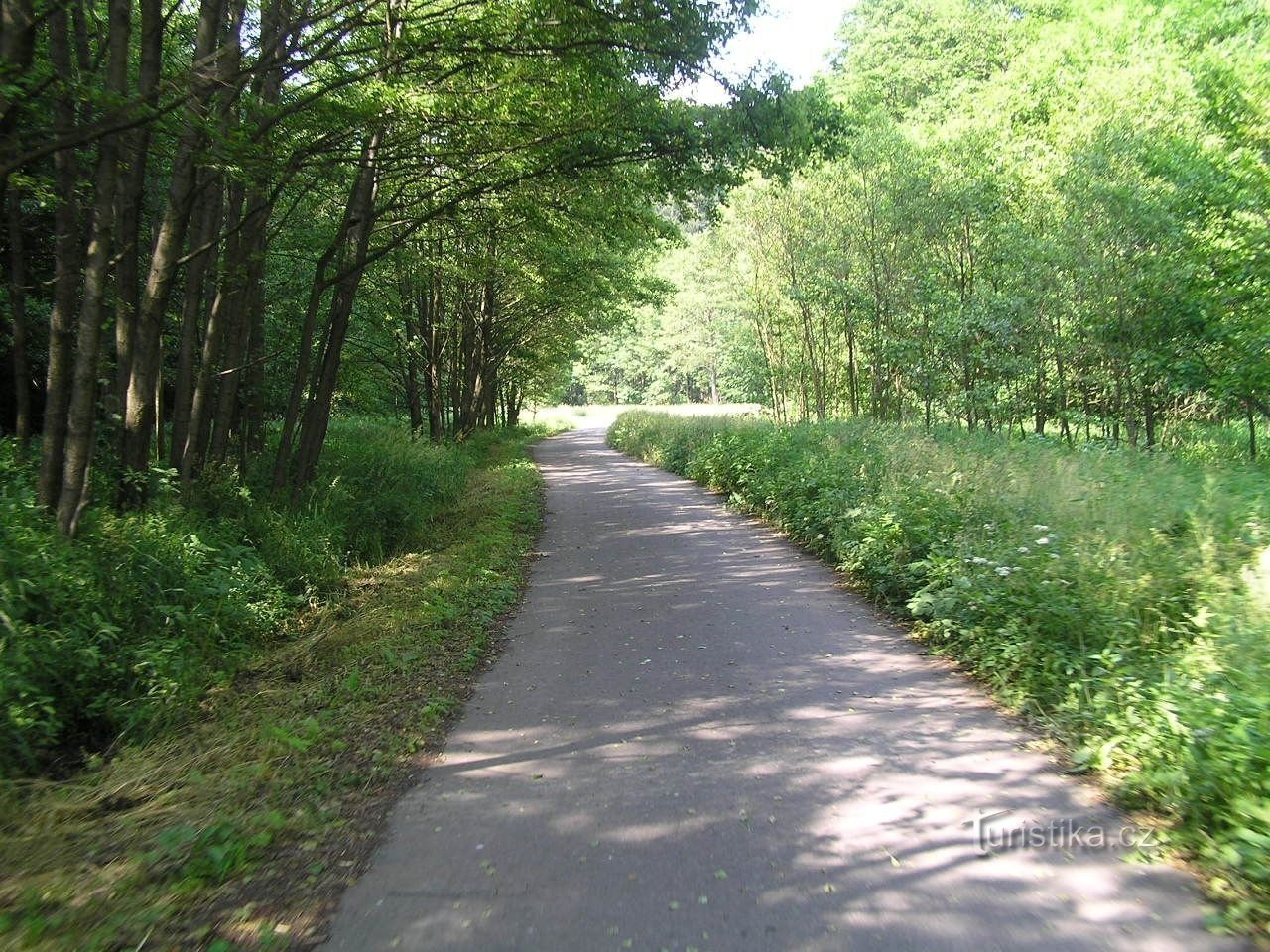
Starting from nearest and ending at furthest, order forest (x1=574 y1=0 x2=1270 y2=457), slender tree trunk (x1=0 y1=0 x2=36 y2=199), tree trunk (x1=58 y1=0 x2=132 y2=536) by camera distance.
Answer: slender tree trunk (x1=0 y1=0 x2=36 y2=199)
tree trunk (x1=58 y1=0 x2=132 y2=536)
forest (x1=574 y1=0 x2=1270 y2=457)

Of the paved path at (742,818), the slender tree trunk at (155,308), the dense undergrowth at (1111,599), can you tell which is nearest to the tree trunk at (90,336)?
the slender tree trunk at (155,308)

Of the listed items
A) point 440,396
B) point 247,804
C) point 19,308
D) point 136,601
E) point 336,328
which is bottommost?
point 247,804

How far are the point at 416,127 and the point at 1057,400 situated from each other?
15.1 meters

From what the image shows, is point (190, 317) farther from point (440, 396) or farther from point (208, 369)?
point (440, 396)

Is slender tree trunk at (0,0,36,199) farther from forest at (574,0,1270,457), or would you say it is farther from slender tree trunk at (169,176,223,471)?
forest at (574,0,1270,457)

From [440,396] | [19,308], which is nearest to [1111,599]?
[19,308]

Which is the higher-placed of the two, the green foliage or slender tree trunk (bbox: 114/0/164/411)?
slender tree trunk (bbox: 114/0/164/411)

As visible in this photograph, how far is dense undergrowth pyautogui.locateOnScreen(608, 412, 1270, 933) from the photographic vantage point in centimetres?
318

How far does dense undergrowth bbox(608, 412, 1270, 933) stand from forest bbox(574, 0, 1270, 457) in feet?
15.4

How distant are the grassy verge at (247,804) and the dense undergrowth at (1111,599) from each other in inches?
141

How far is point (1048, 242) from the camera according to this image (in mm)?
15258

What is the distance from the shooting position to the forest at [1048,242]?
14.0 metres

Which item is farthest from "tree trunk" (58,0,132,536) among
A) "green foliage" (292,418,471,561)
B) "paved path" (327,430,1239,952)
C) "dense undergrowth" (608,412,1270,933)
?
"dense undergrowth" (608,412,1270,933)

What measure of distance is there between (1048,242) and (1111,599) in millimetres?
12952
